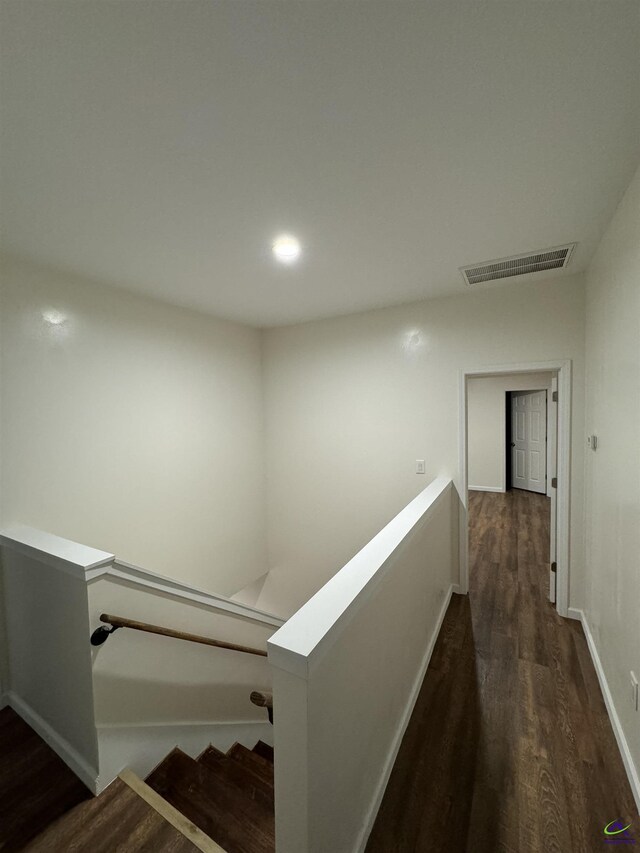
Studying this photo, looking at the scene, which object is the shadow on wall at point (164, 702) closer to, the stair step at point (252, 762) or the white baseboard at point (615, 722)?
the stair step at point (252, 762)

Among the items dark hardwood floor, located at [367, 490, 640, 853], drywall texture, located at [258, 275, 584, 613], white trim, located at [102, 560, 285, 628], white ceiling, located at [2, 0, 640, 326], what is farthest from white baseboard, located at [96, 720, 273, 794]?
white ceiling, located at [2, 0, 640, 326]

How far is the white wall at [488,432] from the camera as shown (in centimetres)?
665

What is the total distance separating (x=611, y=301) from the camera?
180 cm

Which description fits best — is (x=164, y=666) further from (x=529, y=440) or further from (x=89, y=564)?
(x=529, y=440)

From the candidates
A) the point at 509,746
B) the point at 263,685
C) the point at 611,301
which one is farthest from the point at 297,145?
the point at 263,685

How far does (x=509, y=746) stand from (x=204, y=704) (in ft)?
5.29

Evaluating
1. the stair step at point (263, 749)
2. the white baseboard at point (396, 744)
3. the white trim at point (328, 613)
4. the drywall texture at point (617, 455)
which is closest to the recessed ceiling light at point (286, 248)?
the drywall texture at point (617, 455)

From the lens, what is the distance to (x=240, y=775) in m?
1.71

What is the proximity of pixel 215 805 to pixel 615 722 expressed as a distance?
1.99m

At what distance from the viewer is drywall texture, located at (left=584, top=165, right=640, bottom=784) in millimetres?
1436

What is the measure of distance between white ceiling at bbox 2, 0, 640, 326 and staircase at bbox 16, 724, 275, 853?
2.51 meters

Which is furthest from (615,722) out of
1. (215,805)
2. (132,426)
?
(132,426)

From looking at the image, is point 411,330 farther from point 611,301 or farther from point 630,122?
point 630,122

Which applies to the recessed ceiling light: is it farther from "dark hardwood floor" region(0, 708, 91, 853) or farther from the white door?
the white door
